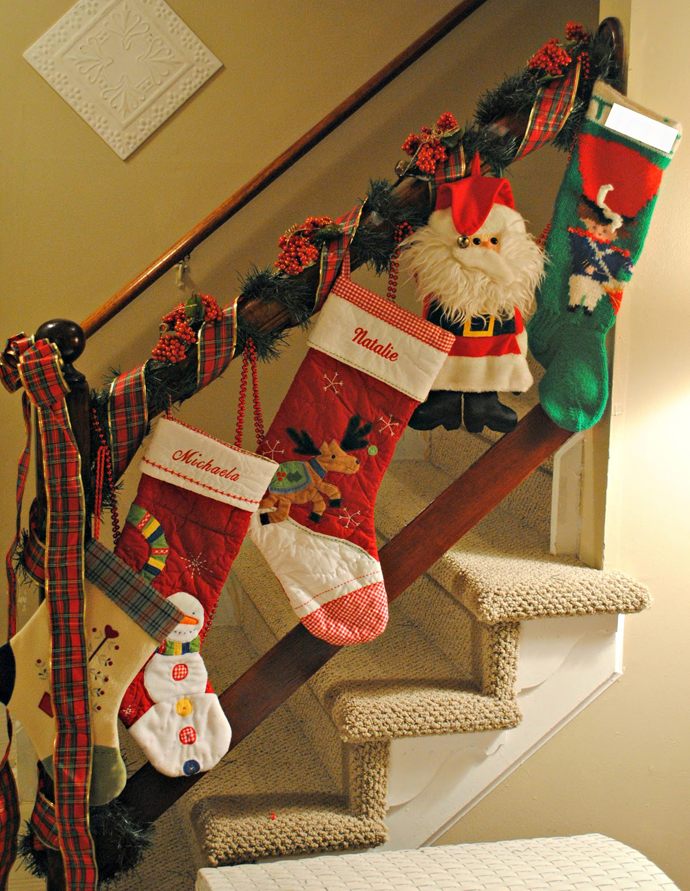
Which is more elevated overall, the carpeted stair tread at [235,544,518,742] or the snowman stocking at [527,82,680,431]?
the snowman stocking at [527,82,680,431]

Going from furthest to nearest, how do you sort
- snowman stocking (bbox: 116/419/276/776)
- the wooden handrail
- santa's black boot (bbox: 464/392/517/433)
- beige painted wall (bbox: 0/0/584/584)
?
beige painted wall (bbox: 0/0/584/584)
the wooden handrail
santa's black boot (bbox: 464/392/517/433)
snowman stocking (bbox: 116/419/276/776)

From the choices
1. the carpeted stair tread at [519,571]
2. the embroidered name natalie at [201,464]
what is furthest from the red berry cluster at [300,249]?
the carpeted stair tread at [519,571]

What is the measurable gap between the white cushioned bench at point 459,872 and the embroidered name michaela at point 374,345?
81 cm

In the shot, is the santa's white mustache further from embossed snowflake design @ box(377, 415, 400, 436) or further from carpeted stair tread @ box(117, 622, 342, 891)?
carpeted stair tread @ box(117, 622, 342, 891)

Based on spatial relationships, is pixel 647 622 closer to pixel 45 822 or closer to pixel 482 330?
pixel 482 330

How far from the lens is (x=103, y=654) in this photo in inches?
43.7

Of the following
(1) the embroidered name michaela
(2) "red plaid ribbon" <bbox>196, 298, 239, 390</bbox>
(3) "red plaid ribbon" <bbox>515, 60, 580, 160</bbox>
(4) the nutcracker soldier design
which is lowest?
(2) "red plaid ribbon" <bbox>196, 298, 239, 390</bbox>

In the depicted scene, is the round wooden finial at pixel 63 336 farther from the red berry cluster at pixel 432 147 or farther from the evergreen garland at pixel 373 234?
the red berry cluster at pixel 432 147

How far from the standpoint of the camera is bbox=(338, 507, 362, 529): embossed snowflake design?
1241mm

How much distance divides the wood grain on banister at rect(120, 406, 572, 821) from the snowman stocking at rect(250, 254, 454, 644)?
0.08 meters

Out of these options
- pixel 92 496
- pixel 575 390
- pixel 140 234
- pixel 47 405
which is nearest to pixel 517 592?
pixel 575 390

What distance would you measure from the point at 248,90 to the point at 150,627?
1745 millimetres

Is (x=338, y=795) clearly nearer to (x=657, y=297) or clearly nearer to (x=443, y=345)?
(x=443, y=345)

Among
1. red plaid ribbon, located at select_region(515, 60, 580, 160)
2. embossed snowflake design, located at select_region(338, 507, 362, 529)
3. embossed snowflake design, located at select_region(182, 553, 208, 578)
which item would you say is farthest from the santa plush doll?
embossed snowflake design, located at select_region(182, 553, 208, 578)
